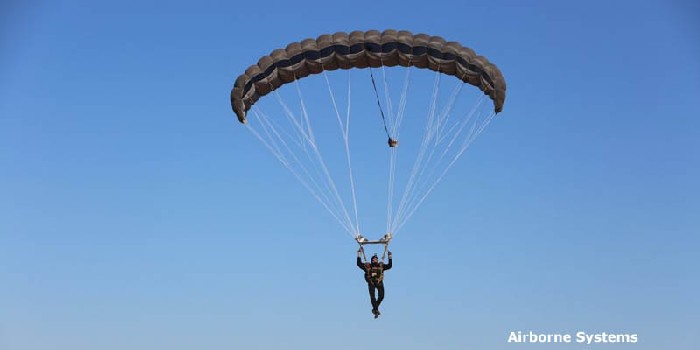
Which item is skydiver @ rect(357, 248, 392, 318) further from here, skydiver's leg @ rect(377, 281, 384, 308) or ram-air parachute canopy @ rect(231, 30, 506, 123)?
ram-air parachute canopy @ rect(231, 30, 506, 123)

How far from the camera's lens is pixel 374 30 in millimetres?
30078

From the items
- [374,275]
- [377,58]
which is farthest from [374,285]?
[377,58]

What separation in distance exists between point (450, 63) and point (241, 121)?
5.84 meters

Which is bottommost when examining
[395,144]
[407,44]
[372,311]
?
[372,311]

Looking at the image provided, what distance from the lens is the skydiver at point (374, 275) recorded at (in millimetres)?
29141

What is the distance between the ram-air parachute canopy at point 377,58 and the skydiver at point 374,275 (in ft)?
16.5

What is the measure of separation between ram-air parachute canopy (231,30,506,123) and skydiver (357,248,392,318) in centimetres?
503

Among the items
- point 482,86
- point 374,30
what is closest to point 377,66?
point 374,30

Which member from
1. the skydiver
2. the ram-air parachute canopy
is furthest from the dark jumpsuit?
the ram-air parachute canopy

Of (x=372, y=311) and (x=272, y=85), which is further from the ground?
(x=272, y=85)

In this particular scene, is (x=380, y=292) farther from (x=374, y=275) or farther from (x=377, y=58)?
(x=377, y=58)

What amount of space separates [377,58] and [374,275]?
18.7 ft

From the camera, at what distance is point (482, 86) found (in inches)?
1198

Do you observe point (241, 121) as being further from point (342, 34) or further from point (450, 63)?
point (450, 63)
